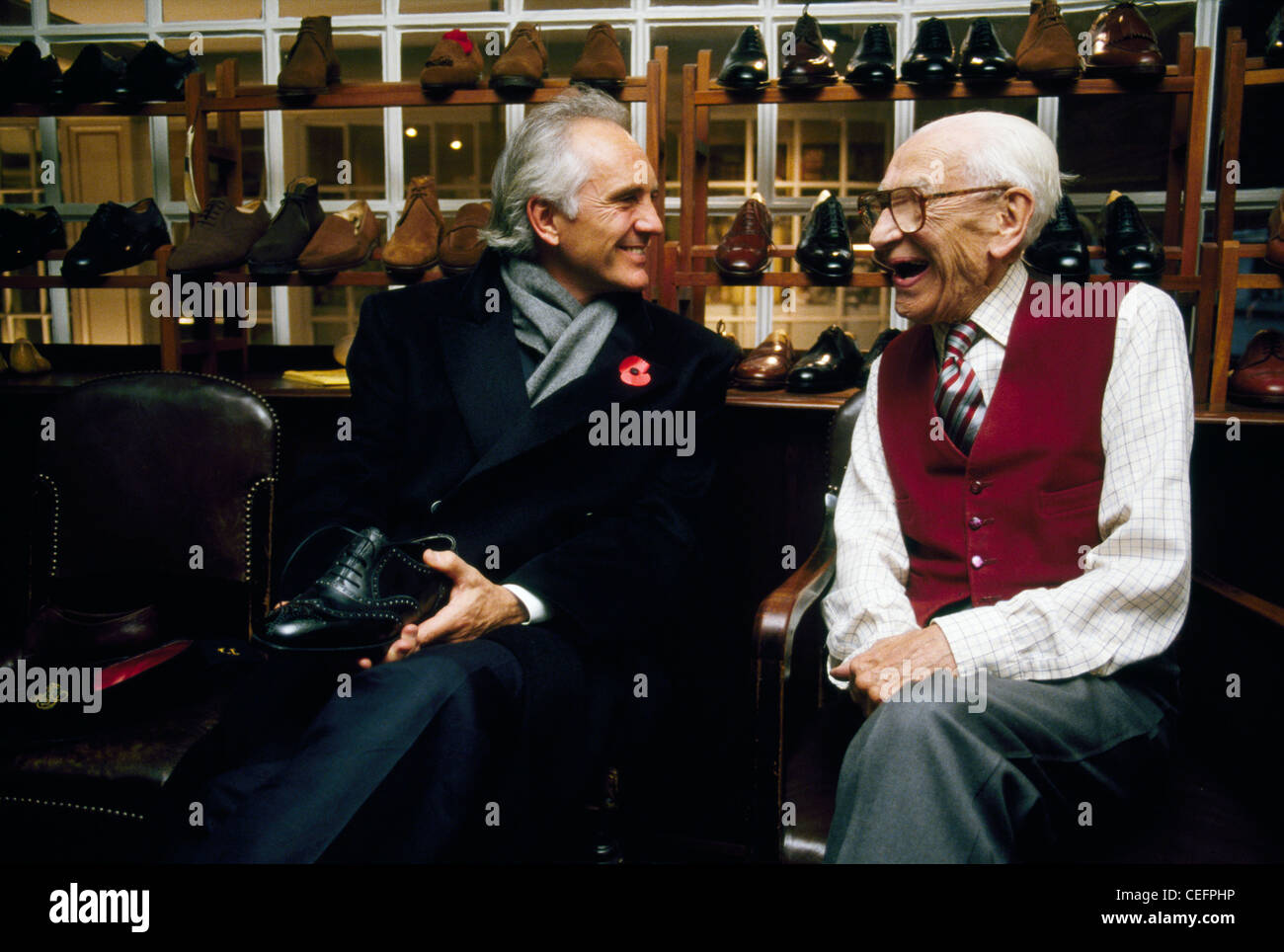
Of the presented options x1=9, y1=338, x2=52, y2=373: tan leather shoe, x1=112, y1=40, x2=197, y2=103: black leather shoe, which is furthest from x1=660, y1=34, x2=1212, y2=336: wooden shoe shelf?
x1=9, y1=338, x2=52, y2=373: tan leather shoe

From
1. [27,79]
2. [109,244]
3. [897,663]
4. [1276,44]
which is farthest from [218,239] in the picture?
[1276,44]

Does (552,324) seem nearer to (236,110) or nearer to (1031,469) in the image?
(1031,469)

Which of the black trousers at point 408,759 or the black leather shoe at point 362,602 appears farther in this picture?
the black leather shoe at point 362,602

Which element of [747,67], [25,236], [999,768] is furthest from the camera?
[25,236]

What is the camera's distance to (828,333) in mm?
2502

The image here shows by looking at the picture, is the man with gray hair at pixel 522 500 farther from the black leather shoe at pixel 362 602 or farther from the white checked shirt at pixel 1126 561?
the white checked shirt at pixel 1126 561

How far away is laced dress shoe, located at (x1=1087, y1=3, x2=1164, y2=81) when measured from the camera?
2.12 meters

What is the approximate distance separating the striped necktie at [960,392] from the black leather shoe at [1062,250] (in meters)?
0.66

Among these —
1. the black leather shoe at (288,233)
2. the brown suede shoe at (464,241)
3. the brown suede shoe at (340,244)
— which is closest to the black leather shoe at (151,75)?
the black leather shoe at (288,233)

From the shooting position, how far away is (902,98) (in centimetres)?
227

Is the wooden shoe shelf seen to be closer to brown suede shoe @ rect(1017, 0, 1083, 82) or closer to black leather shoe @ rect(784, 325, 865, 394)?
brown suede shoe @ rect(1017, 0, 1083, 82)

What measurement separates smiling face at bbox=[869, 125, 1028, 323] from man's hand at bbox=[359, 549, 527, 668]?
894 millimetres

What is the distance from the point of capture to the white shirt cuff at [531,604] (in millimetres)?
1660

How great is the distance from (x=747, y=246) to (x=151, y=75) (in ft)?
5.87
